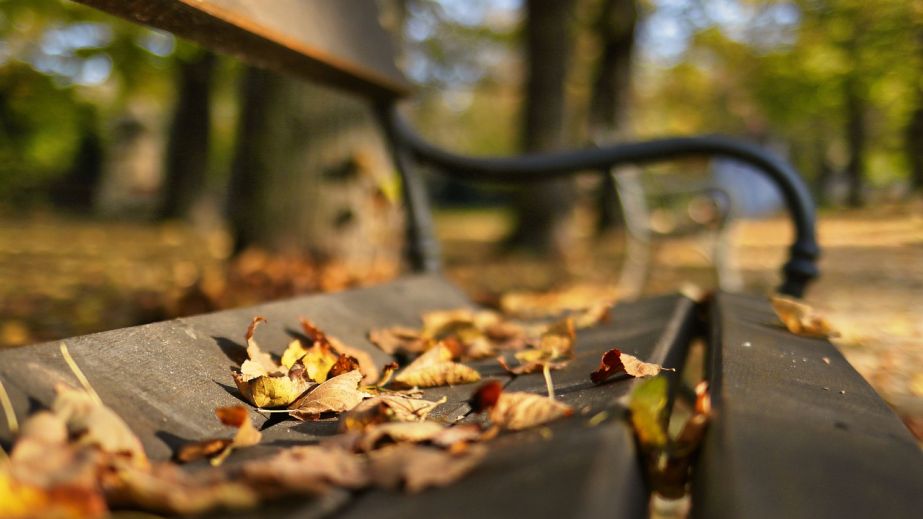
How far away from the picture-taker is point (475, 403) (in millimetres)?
886

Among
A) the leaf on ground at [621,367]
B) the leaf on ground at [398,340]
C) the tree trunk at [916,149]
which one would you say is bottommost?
the leaf on ground at [398,340]

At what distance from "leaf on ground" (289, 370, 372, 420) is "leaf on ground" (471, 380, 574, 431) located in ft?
0.74

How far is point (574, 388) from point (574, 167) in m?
1.15

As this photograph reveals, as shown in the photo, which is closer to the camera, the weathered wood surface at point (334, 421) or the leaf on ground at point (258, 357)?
the weathered wood surface at point (334, 421)

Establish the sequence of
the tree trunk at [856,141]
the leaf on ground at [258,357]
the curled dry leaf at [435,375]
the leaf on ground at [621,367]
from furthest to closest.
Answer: the tree trunk at [856,141]
the curled dry leaf at [435,375]
the leaf on ground at [258,357]
the leaf on ground at [621,367]

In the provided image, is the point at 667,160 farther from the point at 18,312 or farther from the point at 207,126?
the point at 207,126

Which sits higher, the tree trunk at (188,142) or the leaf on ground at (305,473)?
the tree trunk at (188,142)

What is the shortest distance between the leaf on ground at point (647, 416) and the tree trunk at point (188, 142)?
10687 mm

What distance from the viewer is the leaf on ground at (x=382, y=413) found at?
89cm

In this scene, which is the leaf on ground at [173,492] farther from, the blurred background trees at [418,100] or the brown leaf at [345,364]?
the blurred background trees at [418,100]

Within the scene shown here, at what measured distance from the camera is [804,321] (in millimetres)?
1346

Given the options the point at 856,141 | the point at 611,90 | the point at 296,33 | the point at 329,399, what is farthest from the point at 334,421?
the point at 856,141

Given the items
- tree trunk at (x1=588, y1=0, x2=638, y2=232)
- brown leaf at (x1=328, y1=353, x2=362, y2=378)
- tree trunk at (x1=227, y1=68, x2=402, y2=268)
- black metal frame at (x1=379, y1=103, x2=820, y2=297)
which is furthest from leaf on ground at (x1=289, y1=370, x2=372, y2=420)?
tree trunk at (x1=588, y1=0, x2=638, y2=232)

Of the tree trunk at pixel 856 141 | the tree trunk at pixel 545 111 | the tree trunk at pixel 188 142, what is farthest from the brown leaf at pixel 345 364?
the tree trunk at pixel 856 141
